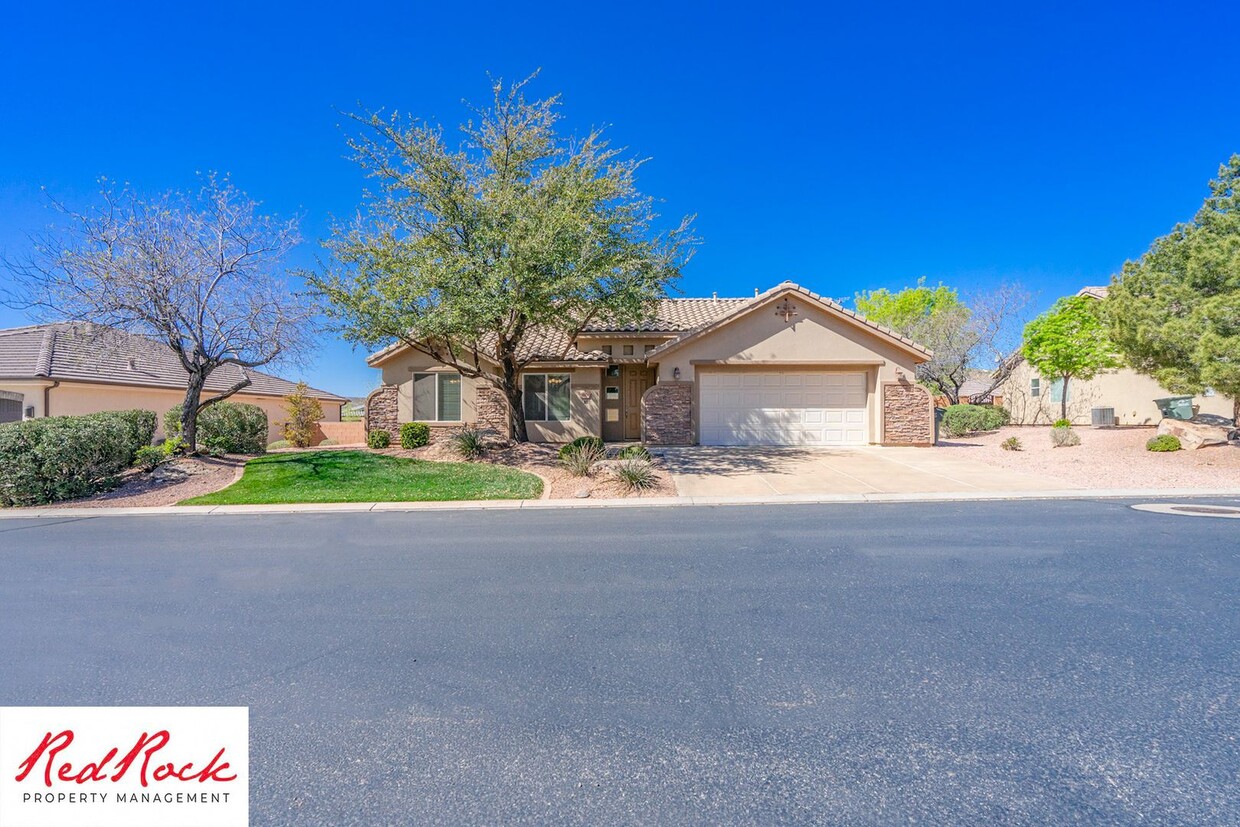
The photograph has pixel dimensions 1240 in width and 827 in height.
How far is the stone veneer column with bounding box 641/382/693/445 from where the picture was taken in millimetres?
17547

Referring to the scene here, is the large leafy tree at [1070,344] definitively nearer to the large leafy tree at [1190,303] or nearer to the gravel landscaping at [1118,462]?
the gravel landscaping at [1118,462]

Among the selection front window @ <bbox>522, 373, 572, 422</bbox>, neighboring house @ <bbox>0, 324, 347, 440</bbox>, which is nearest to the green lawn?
front window @ <bbox>522, 373, 572, 422</bbox>

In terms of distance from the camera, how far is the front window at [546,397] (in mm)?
18984

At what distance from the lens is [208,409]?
16.1 metres

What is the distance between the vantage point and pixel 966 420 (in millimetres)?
21000

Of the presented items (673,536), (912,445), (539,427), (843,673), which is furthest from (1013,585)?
(539,427)

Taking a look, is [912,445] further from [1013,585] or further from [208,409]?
[208,409]

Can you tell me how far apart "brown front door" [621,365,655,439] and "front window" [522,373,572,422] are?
6.35 ft

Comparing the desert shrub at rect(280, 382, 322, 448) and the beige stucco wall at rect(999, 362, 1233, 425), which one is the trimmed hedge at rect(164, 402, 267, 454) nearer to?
the desert shrub at rect(280, 382, 322, 448)

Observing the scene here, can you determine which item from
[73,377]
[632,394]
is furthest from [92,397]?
[632,394]

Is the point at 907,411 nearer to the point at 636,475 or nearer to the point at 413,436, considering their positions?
the point at 636,475

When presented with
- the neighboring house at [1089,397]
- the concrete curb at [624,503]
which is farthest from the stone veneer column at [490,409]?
the neighboring house at [1089,397]

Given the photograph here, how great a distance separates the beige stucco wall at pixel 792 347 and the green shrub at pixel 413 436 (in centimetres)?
763

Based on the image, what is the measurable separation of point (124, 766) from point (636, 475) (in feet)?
29.6
